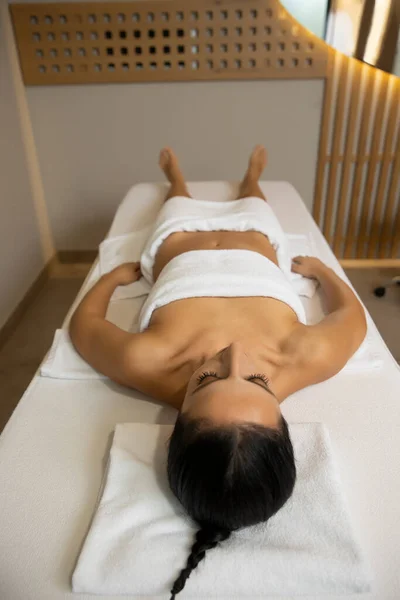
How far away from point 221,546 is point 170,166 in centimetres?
169

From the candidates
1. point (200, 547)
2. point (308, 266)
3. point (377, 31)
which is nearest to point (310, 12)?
point (377, 31)

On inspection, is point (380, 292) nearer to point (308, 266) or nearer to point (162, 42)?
point (308, 266)

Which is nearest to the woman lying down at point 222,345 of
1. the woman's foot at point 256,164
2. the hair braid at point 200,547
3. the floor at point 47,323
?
the hair braid at point 200,547

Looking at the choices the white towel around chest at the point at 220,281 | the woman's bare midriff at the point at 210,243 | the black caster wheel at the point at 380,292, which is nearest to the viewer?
the white towel around chest at the point at 220,281

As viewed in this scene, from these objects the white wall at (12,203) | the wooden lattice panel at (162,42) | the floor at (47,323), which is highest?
the wooden lattice panel at (162,42)

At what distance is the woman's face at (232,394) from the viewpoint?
0.87 m

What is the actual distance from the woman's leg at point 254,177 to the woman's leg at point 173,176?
9.9 inches

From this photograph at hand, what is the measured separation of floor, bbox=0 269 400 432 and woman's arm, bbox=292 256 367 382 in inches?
33.7

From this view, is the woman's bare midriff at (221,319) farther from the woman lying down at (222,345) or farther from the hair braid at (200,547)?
the hair braid at (200,547)

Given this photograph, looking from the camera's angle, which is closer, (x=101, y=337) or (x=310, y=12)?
(x=101, y=337)

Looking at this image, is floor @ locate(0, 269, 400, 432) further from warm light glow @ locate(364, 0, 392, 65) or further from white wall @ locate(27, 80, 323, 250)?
warm light glow @ locate(364, 0, 392, 65)

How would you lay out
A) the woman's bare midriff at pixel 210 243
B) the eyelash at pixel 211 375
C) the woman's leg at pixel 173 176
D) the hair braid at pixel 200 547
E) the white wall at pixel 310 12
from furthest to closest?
the white wall at pixel 310 12
the woman's leg at pixel 173 176
the woman's bare midriff at pixel 210 243
the eyelash at pixel 211 375
the hair braid at pixel 200 547

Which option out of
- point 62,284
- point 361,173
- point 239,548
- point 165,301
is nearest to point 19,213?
point 62,284

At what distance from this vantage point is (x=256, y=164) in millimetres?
2137
